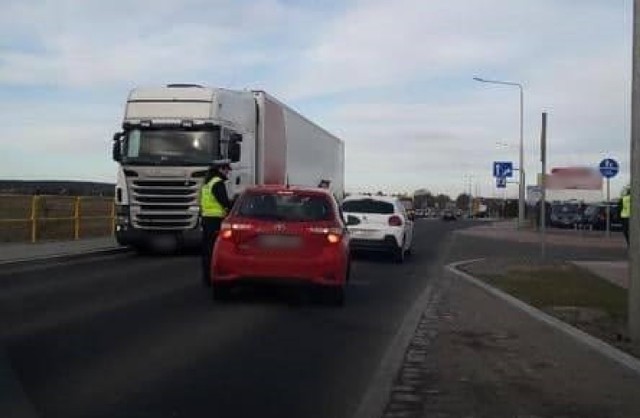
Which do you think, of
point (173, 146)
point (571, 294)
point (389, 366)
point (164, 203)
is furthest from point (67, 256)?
point (389, 366)

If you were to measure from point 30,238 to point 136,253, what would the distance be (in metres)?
4.37

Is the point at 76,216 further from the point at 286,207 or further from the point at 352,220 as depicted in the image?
the point at 286,207

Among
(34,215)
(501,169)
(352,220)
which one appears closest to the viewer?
(352,220)

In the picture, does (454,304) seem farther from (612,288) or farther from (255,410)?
(255,410)

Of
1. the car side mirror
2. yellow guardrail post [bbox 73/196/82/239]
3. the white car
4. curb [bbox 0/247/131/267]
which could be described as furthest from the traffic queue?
yellow guardrail post [bbox 73/196/82/239]

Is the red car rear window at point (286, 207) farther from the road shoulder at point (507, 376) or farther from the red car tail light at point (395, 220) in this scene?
the red car tail light at point (395, 220)

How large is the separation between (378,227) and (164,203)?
5.07 m

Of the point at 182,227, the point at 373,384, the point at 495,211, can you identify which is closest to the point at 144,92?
the point at 182,227

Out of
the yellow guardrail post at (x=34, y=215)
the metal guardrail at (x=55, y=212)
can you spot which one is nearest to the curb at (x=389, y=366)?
the yellow guardrail post at (x=34, y=215)

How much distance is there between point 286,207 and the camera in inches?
557

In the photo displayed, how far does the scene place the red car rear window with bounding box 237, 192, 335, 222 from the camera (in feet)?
45.6

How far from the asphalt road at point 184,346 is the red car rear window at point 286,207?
1.22m

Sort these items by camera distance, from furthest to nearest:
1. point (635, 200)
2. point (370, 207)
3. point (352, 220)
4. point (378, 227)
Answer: point (370, 207)
point (378, 227)
point (352, 220)
point (635, 200)

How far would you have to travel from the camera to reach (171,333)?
1087cm
